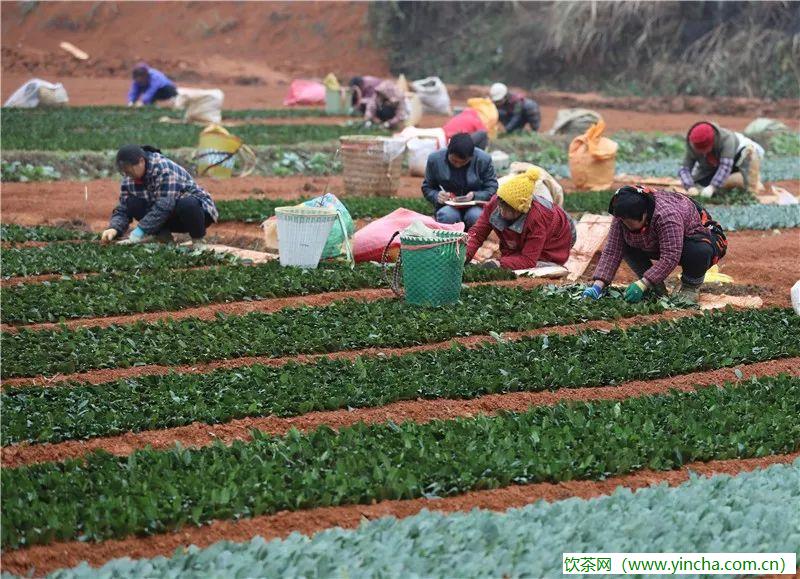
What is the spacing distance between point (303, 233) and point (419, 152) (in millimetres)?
6410

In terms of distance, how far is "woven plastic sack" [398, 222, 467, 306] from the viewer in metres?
7.47

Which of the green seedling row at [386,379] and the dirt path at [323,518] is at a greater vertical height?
the dirt path at [323,518]

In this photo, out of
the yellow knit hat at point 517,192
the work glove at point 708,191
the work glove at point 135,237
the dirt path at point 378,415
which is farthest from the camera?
the work glove at point 708,191

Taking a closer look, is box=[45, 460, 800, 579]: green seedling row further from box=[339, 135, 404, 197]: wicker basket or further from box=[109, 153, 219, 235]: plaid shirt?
box=[339, 135, 404, 197]: wicker basket

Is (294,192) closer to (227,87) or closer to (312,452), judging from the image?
(312,452)

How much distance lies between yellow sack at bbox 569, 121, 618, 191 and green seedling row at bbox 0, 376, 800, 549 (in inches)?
327

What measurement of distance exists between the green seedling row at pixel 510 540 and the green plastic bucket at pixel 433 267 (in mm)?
3109

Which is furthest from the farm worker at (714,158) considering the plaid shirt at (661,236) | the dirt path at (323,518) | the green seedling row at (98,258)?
the dirt path at (323,518)

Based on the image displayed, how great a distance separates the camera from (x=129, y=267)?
28.4ft

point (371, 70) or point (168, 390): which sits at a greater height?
point (168, 390)

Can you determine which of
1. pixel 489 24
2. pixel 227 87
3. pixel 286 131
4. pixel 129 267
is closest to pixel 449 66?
pixel 489 24

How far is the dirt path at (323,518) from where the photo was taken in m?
3.96

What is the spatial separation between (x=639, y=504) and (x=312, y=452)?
1379 mm

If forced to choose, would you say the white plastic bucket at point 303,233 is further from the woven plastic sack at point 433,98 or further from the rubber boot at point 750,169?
the woven plastic sack at point 433,98
